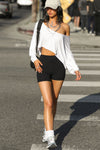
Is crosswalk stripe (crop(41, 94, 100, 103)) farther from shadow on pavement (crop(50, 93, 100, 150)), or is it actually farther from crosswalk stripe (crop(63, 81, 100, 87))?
crosswalk stripe (crop(63, 81, 100, 87))

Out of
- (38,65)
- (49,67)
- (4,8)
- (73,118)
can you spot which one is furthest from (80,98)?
(4,8)

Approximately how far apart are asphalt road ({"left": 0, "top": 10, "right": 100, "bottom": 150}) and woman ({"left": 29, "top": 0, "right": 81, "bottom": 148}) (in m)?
0.50

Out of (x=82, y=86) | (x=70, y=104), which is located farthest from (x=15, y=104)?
(x=82, y=86)

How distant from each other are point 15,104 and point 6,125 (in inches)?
54.1

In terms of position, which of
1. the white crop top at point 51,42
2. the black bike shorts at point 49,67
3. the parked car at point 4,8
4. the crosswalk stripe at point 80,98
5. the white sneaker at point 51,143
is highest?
the white crop top at point 51,42

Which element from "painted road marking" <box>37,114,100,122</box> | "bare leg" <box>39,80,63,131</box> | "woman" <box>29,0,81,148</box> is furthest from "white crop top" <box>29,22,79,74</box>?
"painted road marking" <box>37,114,100,122</box>

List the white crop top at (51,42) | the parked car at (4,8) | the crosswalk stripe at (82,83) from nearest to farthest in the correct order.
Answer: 1. the white crop top at (51,42)
2. the crosswalk stripe at (82,83)
3. the parked car at (4,8)

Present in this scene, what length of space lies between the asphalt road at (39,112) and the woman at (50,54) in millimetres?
505

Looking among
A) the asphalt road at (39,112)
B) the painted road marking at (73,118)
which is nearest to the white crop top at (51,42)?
the asphalt road at (39,112)

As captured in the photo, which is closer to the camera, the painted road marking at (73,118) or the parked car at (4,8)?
the painted road marking at (73,118)

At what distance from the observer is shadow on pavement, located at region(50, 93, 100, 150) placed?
6195 mm

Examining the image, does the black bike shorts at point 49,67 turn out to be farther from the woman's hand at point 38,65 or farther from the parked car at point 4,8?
the parked car at point 4,8

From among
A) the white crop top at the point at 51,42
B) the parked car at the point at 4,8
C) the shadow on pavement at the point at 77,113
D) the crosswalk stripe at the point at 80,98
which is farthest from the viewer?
the parked car at the point at 4,8

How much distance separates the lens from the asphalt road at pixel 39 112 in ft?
19.4
